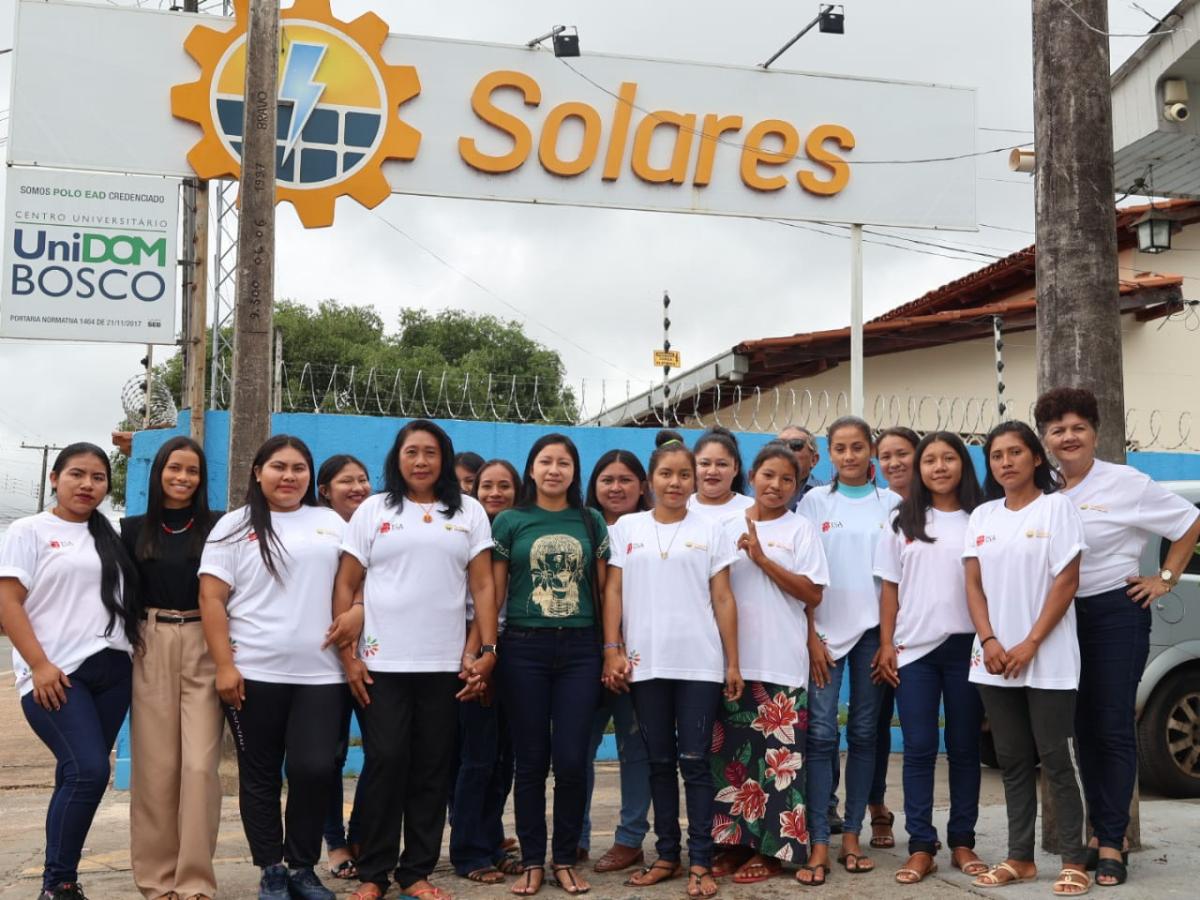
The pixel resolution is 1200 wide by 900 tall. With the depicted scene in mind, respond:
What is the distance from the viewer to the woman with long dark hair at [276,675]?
438 centimetres

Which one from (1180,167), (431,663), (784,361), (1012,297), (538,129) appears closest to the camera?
(431,663)

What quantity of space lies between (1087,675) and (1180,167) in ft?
17.1

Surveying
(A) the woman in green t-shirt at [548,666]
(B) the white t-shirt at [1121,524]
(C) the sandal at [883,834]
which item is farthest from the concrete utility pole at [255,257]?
(B) the white t-shirt at [1121,524]

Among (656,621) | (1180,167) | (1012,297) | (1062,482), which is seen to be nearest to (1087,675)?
(1062,482)

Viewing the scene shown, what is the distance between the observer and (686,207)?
10.1m

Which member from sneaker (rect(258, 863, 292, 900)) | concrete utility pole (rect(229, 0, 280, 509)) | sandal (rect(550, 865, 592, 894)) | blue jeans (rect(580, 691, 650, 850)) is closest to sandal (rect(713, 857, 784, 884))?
blue jeans (rect(580, 691, 650, 850))

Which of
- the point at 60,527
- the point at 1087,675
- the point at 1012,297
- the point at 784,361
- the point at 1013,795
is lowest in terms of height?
the point at 1013,795

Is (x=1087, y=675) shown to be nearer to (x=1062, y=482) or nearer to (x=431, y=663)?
(x=1062, y=482)

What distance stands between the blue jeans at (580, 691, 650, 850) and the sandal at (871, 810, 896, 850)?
97cm

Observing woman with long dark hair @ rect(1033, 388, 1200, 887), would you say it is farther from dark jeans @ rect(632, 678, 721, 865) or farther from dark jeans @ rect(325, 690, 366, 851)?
dark jeans @ rect(325, 690, 366, 851)

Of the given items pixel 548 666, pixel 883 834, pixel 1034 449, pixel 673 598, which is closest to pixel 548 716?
pixel 548 666

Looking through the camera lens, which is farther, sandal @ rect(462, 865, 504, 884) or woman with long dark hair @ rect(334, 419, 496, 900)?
sandal @ rect(462, 865, 504, 884)

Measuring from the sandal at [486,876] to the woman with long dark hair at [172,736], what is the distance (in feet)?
3.04

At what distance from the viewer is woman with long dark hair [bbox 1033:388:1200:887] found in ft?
14.8
